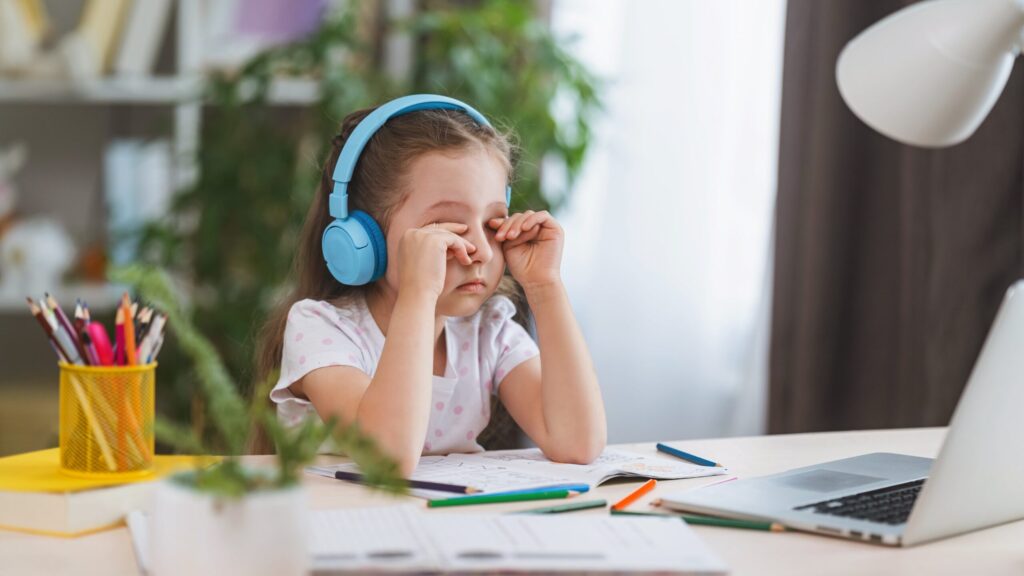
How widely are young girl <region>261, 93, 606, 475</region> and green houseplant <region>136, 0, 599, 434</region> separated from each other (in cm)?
92

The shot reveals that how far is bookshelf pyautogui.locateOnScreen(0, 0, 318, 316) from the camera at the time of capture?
2633mm

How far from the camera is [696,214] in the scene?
2303mm

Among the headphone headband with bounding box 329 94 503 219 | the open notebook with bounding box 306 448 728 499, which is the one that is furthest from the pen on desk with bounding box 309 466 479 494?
the headphone headband with bounding box 329 94 503 219

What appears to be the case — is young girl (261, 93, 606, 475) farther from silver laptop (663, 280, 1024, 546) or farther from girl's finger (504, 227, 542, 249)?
silver laptop (663, 280, 1024, 546)

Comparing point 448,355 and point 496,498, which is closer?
point 496,498

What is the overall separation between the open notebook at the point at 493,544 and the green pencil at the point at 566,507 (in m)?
0.06

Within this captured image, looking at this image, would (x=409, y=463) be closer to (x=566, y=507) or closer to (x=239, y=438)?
(x=566, y=507)

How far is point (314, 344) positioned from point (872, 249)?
3.87 feet

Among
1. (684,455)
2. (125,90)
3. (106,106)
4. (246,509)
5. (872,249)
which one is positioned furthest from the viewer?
(106,106)

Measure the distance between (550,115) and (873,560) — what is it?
1.67 meters

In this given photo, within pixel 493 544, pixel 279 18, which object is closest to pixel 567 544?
pixel 493 544

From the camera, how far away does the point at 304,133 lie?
8.34ft

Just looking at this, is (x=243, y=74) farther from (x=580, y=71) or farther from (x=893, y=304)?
(x=893, y=304)

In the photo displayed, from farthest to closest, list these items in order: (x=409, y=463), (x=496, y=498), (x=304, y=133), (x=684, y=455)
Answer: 1. (x=304, y=133)
2. (x=684, y=455)
3. (x=409, y=463)
4. (x=496, y=498)
